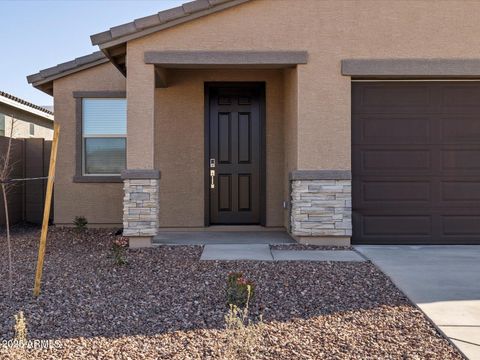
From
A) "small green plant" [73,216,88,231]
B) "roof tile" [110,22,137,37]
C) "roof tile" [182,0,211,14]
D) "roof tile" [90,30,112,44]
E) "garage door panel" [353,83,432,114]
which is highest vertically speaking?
"roof tile" [182,0,211,14]

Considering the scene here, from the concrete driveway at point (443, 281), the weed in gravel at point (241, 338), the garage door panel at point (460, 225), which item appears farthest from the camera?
the garage door panel at point (460, 225)

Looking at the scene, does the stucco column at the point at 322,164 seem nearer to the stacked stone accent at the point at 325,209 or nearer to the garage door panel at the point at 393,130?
the stacked stone accent at the point at 325,209

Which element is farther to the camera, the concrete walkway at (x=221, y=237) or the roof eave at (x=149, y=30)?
the concrete walkway at (x=221, y=237)

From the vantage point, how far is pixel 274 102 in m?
9.76

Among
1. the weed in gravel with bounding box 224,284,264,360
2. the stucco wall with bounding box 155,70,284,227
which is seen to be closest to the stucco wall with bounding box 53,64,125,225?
the stucco wall with bounding box 155,70,284,227

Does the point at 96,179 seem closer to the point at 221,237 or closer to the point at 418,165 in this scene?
the point at 221,237

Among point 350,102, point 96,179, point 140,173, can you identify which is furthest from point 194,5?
point 96,179

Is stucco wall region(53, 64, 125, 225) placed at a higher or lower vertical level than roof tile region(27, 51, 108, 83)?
lower

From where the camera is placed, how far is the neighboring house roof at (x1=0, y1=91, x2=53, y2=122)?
41.9 ft

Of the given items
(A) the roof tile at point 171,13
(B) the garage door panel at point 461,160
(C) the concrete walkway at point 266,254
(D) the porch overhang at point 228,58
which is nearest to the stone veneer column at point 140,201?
(C) the concrete walkway at point 266,254

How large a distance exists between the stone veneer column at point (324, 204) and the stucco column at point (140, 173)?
228cm

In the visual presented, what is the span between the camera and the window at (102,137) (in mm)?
10721

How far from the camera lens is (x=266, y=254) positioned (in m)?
7.30

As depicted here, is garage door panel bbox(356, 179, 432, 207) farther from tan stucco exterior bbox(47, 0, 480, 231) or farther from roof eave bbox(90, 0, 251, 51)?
roof eave bbox(90, 0, 251, 51)
